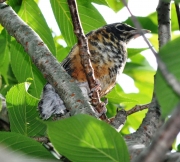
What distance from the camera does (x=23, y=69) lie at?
3385 millimetres

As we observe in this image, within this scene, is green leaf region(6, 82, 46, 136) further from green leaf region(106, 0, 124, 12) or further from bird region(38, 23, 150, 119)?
green leaf region(106, 0, 124, 12)

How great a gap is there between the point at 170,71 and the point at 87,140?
629 millimetres

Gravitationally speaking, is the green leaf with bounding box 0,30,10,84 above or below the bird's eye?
above

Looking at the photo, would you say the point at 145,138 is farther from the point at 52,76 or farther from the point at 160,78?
the point at 160,78

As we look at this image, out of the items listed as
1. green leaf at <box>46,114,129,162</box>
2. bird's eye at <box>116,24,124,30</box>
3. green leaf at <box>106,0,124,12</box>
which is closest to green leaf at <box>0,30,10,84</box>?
green leaf at <box>106,0,124,12</box>

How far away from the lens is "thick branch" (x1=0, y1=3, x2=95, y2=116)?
2.25 m

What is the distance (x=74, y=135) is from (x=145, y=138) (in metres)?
0.91

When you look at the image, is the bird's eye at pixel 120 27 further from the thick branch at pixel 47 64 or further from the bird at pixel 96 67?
the thick branch at pixel 47 64

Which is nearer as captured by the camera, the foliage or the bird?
the foliage

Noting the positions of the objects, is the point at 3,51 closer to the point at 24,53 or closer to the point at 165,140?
the point at 24,53

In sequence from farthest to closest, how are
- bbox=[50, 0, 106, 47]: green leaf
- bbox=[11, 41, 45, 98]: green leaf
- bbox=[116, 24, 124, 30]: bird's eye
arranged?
bbox=[116, 24, 124, 30]: bird's eye < bbox=[11, 41, 45, 98]: green leaf < bbox=[50, 0, 106, 47]: green leaf

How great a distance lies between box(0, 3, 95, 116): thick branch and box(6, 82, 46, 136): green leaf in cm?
28

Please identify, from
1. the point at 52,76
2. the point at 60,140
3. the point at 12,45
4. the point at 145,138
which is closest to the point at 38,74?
the point at 12,45

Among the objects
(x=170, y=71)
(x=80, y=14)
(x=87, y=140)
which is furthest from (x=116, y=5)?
(x=170, y=71)
